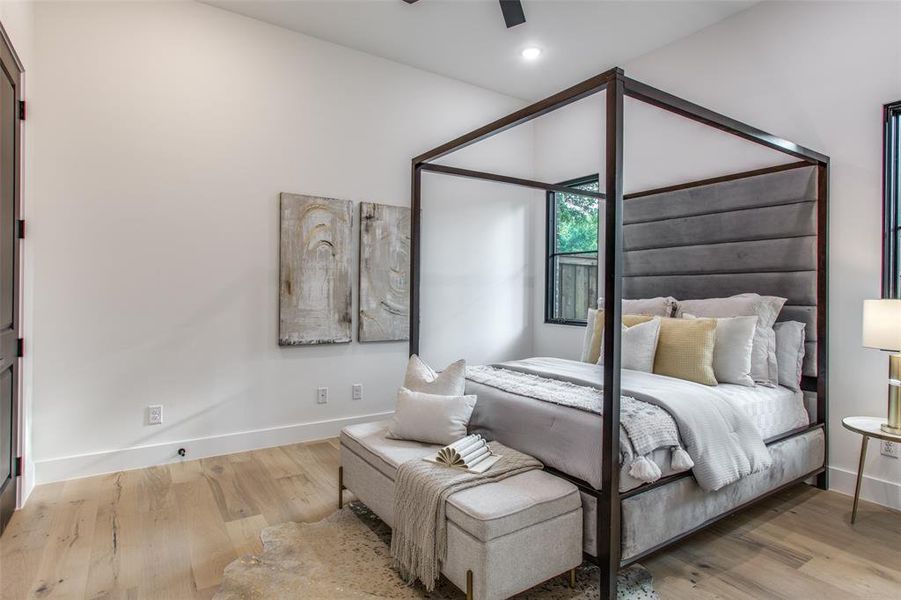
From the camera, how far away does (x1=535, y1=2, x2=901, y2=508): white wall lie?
2.83m

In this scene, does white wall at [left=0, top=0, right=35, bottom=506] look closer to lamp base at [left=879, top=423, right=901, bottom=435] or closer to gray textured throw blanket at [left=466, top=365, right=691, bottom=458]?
gray textured throw blanket at [left=466, top=365, right=691, bottom=458]

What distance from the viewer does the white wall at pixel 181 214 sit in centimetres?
299

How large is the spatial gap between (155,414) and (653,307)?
349cm

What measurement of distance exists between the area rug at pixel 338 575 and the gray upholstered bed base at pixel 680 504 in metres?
0.19

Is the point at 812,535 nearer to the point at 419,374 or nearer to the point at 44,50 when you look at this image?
the point at 419,374

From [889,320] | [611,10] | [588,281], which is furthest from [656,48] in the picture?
[889,320]

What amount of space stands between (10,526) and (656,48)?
17.0 feet

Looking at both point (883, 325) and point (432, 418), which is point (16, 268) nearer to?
point (432, 418)

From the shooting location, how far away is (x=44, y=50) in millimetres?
2926

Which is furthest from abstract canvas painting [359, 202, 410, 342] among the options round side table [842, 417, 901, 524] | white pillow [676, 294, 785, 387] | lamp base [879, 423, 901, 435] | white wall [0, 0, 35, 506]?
lamp base [879, 423, 901, 435]

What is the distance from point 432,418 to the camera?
240cm

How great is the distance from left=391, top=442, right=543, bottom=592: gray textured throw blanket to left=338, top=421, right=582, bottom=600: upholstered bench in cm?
3

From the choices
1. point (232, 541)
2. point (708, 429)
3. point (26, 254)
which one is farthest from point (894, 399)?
point (26, 254)

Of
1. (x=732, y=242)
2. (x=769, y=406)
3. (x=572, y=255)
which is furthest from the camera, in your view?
(x=572, y=255)
